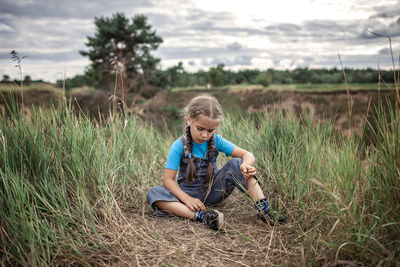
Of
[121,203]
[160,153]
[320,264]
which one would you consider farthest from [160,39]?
[320,264]

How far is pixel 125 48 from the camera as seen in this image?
16.2 metres

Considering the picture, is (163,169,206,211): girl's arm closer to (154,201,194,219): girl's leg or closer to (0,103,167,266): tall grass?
(154,201,194,219): girl's leg

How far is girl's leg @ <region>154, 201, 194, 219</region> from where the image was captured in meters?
2.58

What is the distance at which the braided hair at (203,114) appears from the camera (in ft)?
7.82

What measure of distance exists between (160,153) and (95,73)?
1353 cm

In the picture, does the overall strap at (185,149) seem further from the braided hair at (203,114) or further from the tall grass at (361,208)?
the tall grass at (361,208)

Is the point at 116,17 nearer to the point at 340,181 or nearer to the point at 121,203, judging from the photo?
the point at 121,203

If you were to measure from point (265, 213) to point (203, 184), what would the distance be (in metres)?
0.63

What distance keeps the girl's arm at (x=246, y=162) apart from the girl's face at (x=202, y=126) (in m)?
0.38

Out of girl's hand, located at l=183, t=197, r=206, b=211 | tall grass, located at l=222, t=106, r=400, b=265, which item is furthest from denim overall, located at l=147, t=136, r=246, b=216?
tall grass, located at l=222, t=106, r=400, b=265

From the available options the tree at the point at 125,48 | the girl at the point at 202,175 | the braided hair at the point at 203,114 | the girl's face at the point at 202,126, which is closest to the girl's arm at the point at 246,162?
the girl at the point at 202,175

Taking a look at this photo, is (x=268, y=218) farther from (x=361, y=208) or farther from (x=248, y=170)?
(x=361, y=208)

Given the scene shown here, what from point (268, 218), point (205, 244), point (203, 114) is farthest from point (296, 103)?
point (205, 244)

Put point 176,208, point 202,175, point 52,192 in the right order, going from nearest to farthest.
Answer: point 52,192 → point 176,208 → point 202,175
